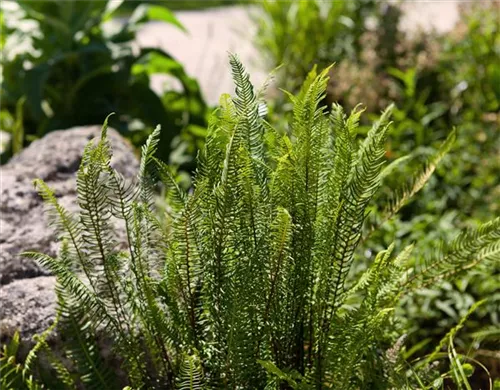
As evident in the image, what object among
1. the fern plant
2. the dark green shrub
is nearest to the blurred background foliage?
the dark green shrub

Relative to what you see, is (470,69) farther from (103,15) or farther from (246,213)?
(246,213)

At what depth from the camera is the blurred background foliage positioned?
3283 millimetres

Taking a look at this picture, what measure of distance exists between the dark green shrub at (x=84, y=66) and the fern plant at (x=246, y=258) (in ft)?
6.13

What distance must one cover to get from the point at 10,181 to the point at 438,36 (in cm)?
302

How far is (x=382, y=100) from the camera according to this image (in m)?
4.56

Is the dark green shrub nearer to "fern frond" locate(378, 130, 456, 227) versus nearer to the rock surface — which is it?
the rock surface

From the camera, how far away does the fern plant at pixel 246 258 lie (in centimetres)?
175

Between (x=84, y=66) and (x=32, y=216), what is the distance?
1.47 m

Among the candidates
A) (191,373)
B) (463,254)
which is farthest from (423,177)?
(191,373)

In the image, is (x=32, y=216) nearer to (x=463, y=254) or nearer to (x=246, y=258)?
(x=246, y=258)

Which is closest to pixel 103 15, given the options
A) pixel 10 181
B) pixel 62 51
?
pixel 62 51

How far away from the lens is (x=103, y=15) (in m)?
3.85

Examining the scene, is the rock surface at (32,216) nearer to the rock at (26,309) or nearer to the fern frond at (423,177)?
the rock at (26,309)

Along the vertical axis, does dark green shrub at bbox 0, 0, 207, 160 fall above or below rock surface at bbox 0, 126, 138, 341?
above
